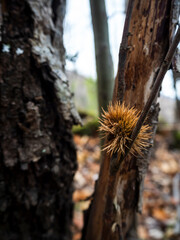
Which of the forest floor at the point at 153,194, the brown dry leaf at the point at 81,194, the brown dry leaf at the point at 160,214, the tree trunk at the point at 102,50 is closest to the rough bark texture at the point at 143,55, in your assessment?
the tree trunk at the point at 102,50

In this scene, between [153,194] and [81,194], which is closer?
[81,194]

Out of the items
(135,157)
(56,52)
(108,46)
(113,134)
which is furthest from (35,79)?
(135,157)

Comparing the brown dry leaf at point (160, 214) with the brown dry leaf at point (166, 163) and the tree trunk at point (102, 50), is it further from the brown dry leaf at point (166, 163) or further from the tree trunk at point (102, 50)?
the tree trunk at point (102, 50)

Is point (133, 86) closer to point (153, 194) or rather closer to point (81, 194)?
point (81, 194)

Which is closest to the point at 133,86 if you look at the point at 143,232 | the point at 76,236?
the point at 76,236

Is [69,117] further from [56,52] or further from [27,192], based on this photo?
[27,192]

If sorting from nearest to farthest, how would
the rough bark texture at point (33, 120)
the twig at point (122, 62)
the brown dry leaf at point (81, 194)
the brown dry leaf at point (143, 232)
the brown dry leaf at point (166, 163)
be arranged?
1. the twig at point (122, 62)
2. the rough bark texture at point (33, 120)
3. the brown dry leaf at point (143, 232)
4. the brown dry leaf at point (81, 194)
5. the brown dry leaf at point (166, 163)

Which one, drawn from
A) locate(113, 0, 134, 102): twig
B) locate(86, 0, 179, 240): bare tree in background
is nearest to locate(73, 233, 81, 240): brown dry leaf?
locate(86, 0, 179, 240): bare tree in background
